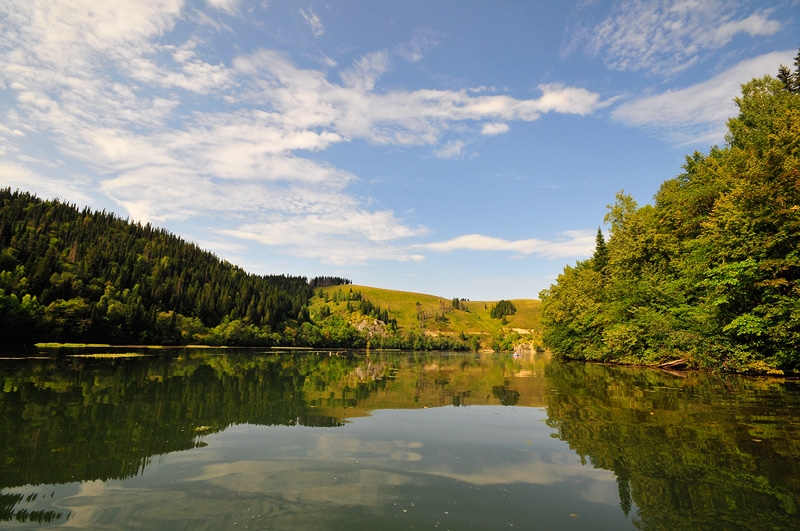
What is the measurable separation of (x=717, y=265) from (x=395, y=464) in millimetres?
32191

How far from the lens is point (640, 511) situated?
749 centimetres

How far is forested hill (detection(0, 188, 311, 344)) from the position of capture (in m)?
83.2

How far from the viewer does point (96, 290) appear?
370ft

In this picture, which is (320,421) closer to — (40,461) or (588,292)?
(40,461)

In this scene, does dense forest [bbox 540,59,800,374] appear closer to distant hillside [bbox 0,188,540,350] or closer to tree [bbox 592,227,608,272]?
tree [bbox 592,227,608,272]

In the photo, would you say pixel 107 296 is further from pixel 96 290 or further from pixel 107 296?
pixel 96 290

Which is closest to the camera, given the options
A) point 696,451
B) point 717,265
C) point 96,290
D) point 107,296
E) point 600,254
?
point 696,451

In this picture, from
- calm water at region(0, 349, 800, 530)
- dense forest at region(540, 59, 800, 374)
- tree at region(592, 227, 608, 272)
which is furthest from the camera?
tree at region(592, 227, 608, 272)

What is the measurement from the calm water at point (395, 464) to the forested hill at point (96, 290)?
83.8m

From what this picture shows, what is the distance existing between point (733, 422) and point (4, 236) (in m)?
174

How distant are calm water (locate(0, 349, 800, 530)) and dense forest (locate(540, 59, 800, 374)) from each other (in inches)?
407

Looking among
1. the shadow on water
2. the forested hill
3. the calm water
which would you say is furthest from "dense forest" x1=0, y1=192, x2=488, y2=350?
the shadow on water

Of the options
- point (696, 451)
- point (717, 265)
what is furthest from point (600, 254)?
point (696, 451)

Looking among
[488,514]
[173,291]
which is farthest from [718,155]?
[173,291]
